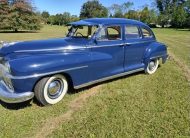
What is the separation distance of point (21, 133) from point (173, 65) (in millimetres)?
6825

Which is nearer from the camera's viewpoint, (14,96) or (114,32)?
(14,96)

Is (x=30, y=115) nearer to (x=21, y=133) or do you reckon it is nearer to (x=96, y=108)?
(x=21, y=133)

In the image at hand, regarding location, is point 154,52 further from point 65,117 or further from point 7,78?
point 7,78

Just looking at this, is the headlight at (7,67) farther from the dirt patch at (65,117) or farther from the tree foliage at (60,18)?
the tree foliage at (60,18)

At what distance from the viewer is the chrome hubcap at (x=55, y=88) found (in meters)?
5.10

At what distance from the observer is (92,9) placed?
105 m

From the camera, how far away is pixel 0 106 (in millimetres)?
5082

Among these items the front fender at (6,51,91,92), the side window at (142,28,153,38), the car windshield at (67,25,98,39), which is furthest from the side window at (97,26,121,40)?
the side window at (142,28,153,38)

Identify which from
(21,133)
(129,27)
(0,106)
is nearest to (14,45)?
(0,106)

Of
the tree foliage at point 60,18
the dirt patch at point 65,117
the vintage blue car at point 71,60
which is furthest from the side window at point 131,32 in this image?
the tree foliage at point 60,18

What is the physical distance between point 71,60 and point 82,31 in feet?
4.79

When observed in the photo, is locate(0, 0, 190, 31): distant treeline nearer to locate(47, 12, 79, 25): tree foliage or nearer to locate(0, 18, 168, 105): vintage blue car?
locate(47, 12, 79, 25): tree foliage

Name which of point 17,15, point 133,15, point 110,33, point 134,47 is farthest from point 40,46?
point 133,15

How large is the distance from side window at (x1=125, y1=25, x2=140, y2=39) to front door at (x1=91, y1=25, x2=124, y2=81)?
0.27 metres
